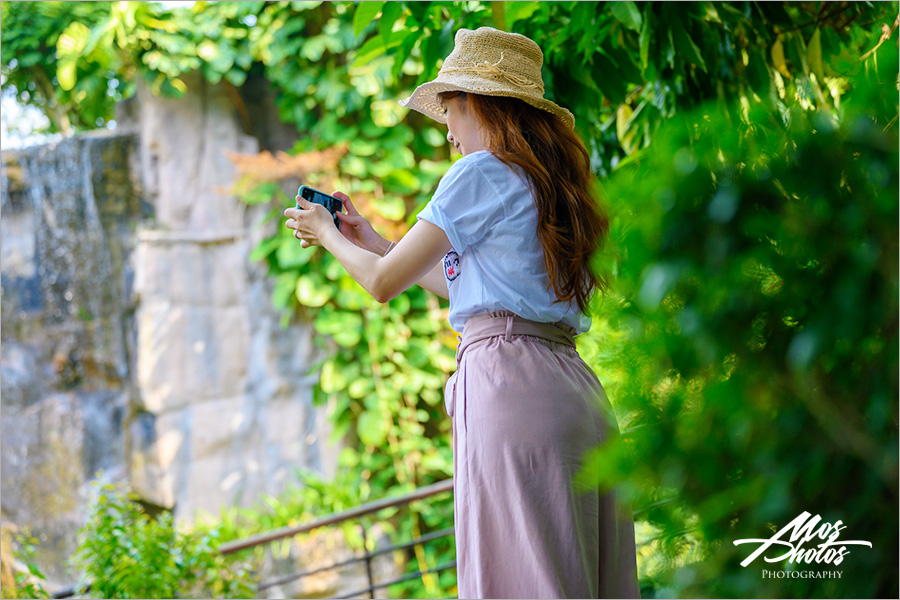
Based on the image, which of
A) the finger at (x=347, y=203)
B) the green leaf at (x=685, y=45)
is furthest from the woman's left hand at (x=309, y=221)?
the green leaf at (x=685, y=45)

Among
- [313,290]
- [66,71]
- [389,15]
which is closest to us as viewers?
[389,15]

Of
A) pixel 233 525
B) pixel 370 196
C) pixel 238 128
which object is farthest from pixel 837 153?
pixel 238 128

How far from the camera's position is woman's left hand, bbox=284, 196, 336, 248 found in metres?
1.24

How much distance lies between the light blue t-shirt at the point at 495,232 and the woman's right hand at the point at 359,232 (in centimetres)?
29

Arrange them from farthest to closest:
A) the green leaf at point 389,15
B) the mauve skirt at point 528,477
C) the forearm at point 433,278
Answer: the green leaf at point 389,15
the forearm at point 433,278
the mauve skirt at point 528,477

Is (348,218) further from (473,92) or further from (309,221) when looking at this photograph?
(473,92)

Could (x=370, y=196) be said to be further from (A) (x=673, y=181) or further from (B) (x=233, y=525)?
(A) (x=673, y=181)

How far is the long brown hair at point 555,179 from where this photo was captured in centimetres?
115

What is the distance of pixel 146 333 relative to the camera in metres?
5.34

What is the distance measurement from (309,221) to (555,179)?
0.42 metres

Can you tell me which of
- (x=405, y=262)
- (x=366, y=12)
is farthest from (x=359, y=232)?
(x=366, y=12)

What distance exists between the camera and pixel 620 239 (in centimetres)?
48

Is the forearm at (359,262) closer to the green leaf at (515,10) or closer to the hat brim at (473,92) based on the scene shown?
the hat brim at (473,92)

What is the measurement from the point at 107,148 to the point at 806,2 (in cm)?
521
